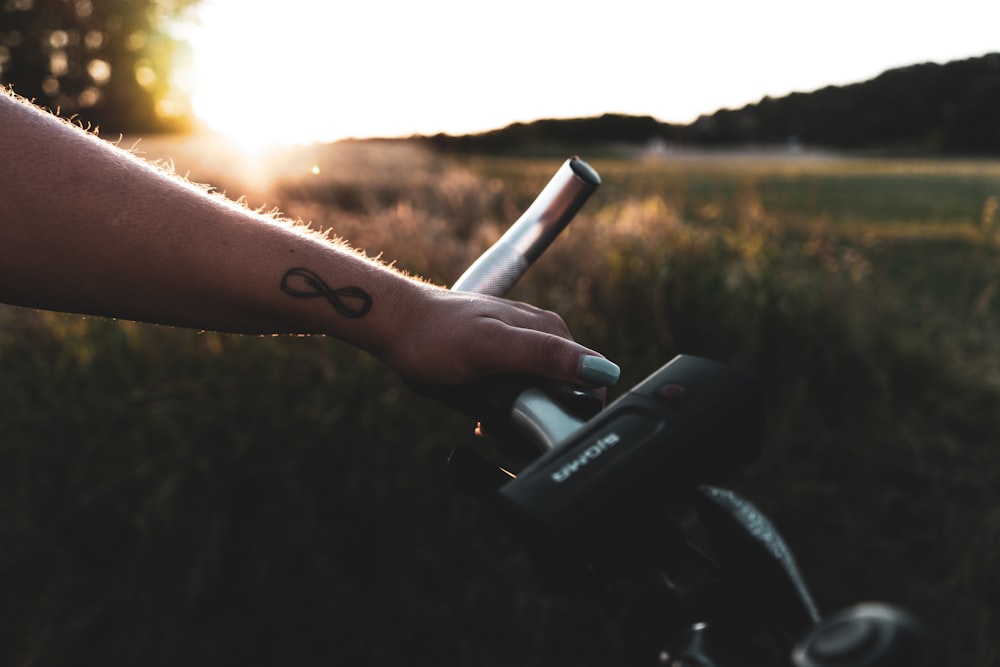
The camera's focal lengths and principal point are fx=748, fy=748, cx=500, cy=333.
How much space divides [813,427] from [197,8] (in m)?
30.4

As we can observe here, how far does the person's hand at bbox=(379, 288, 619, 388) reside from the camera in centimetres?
97

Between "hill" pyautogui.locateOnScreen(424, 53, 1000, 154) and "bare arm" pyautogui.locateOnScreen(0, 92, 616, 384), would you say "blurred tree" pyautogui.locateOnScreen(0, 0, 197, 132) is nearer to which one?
"hill" pyautogui.locateOnScreen(424, 53, 1000, 154)

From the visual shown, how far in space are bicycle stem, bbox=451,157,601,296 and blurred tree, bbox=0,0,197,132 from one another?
26022 mm

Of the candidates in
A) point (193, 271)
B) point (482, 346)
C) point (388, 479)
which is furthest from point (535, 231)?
point (388, 479)

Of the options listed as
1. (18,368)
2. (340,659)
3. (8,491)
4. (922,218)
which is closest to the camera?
(340,659)

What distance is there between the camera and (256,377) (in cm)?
329

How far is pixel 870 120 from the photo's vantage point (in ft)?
88.1

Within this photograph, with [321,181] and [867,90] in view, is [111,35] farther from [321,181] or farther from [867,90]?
[867,90]

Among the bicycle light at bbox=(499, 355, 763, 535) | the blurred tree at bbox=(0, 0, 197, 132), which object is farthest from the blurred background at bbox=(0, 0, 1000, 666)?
the blurred tree at bbox=(0, 0, 197, 132)

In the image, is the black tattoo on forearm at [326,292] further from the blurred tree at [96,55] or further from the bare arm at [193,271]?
the blurred tree at [96,55]

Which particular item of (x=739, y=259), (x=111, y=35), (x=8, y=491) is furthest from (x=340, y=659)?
(x=111, y=35)

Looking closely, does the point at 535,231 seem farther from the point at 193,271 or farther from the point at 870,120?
the point at 870,120

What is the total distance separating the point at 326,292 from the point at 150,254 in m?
0.25

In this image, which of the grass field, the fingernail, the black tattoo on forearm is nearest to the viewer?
the fingernail
